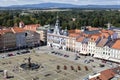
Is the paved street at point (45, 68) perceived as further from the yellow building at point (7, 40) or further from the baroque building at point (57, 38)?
the yellow building at point (7, 40)

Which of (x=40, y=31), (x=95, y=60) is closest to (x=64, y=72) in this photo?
(x=95, y=60)

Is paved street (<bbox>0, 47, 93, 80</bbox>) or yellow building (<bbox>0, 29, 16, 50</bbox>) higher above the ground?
yellow building (<bbox>0, 29, 16, 50</bbox>)

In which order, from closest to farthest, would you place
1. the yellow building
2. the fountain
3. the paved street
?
the paved street < the fountain < the yellow building

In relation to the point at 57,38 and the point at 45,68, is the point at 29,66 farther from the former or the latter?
the point at 57,38

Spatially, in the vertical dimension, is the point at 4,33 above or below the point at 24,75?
above

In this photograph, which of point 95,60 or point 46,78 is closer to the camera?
point 46,78

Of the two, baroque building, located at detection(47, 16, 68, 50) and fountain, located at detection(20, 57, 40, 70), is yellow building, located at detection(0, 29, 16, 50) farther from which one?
fountain, located at detection(20, 57, 40, 70)

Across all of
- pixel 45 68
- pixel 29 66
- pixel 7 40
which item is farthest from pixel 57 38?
pixel 29 66

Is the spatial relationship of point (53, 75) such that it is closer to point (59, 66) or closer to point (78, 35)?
point (59, 66)

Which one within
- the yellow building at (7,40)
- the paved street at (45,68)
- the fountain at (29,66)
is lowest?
the paved street at (45,68)

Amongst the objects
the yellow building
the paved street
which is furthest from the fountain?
the yellow building

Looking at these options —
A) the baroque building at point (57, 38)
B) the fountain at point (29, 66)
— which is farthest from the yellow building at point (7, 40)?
the fountain at point (29, 66)
